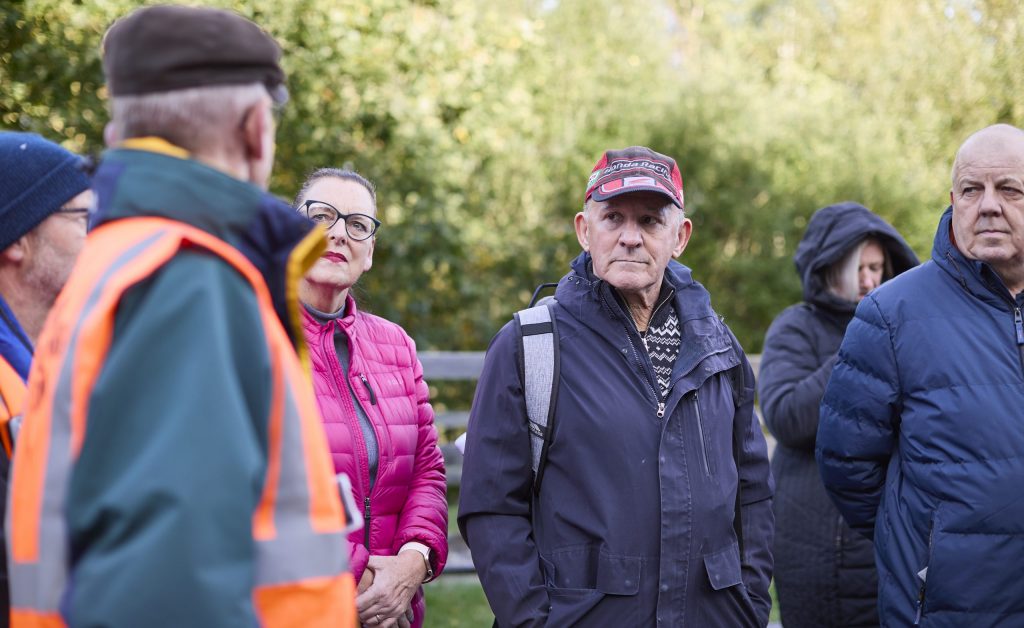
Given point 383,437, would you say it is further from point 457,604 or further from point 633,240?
point 457,604

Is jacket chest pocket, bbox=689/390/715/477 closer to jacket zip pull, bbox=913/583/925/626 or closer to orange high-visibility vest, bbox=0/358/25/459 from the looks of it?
jacket zip pull, bbox=913/583/925/626

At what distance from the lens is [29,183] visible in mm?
2188

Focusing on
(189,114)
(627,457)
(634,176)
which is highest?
(189,114)

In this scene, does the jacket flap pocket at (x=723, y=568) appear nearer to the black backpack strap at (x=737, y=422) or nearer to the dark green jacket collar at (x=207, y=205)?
the black backpack strap at (x=737, y=422)

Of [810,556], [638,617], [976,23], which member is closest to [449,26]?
[810,556]

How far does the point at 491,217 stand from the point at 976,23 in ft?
28.6

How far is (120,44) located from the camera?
156cm

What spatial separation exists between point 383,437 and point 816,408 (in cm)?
174

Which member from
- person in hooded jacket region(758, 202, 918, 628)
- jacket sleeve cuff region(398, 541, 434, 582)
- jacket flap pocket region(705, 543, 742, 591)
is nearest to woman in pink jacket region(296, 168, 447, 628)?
jacket sleeve cuff region(398, 541, 434, 582)

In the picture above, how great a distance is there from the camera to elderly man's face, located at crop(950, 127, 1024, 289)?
3008 mm

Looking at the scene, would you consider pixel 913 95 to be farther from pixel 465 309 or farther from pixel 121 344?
pixel 121 344

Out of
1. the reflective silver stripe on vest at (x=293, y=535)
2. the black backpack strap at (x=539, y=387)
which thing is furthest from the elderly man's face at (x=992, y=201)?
the reflective silver stripe on vest at (x=293, y=535)

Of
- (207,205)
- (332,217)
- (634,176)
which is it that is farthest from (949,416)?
(207,205)

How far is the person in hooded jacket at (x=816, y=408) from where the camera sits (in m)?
3.63
